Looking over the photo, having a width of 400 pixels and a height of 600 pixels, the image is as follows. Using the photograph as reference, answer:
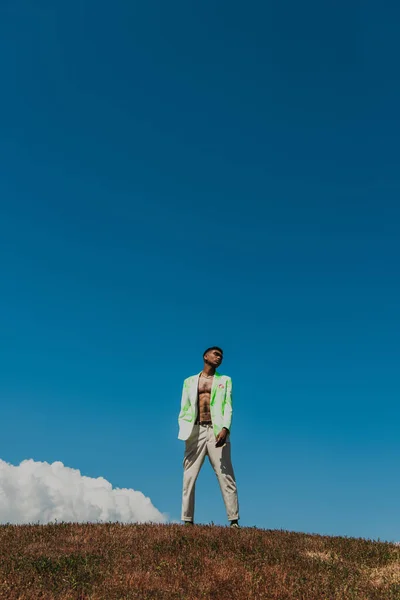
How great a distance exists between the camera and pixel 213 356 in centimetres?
1291

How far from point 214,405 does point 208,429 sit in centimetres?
54

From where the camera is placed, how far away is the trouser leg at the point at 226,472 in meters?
12.0

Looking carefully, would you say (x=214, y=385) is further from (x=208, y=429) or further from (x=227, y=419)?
(x=208, y=429)

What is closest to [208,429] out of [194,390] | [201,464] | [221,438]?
[221,438]

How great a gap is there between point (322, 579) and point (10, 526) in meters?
6.45

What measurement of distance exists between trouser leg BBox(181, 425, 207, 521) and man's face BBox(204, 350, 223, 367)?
4.72ft

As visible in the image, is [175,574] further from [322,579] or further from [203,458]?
[203,458]

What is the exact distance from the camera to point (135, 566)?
9023 millimetres

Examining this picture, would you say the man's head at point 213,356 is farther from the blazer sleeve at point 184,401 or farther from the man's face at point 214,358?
the blazer sleeve at point 184,401

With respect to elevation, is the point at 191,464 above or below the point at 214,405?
below

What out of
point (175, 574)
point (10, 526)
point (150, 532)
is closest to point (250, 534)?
point (150, 532)

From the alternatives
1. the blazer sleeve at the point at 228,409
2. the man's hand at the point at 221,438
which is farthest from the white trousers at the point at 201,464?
the blazer sleeve at the point at 228,409

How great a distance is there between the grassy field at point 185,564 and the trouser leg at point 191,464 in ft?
2.27

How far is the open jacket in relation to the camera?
40.4ft
